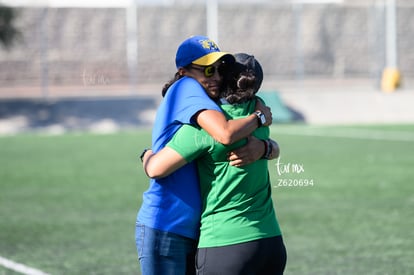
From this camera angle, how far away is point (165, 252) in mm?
4254

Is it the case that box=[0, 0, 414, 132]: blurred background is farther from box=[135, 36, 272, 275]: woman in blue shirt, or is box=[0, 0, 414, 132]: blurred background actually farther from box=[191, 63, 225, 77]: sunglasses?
box=[191, 63, 225, 77]: sunglasses

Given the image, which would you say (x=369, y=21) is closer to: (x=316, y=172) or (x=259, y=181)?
(x=316, y=172)

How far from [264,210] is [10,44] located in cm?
2547

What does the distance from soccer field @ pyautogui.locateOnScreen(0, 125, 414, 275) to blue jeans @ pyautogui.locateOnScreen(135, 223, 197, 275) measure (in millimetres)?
696

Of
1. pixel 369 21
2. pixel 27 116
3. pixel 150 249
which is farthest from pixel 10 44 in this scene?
pixel 150 249

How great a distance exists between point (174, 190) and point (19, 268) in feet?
14.0

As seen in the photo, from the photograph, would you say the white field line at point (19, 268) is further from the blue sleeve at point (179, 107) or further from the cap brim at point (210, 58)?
the cap brim at point (210, 58)

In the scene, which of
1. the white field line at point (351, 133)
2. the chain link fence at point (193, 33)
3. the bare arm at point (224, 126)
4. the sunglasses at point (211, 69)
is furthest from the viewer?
the chain link fence at point (193, 33)

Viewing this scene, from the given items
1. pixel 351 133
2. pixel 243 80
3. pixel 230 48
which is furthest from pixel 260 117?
pixel 230 48

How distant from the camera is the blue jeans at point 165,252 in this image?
4.25 metres

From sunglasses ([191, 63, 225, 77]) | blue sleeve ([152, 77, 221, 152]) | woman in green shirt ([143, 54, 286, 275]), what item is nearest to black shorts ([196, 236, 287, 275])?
woman in green shirt ([143, 54, 286, 275])

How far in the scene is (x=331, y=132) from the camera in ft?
78.8

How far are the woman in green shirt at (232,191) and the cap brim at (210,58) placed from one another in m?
0.06

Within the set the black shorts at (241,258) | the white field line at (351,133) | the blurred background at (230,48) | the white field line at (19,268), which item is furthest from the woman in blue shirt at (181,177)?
the blurred background at (230,48)
